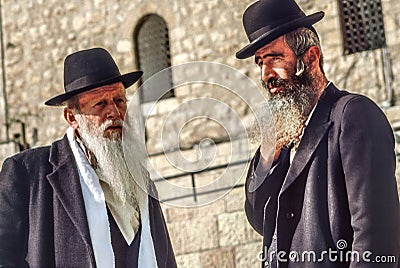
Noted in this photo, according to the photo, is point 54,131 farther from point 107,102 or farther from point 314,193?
point 314,193

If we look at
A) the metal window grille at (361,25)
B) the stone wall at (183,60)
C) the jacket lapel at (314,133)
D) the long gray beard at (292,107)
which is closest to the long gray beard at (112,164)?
the long gray beard at (292,107)

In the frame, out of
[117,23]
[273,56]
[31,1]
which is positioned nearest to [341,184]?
[273,56]

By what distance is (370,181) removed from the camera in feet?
11.2

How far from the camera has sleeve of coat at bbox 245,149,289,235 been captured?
3.67m

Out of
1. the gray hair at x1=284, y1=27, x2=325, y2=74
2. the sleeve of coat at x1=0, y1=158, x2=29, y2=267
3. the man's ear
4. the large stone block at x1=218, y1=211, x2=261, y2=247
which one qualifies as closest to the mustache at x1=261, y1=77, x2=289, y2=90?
the gray hair at x1=284, y1=27, x2=325, y2=74

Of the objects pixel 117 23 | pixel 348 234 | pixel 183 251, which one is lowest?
pixel 183 251

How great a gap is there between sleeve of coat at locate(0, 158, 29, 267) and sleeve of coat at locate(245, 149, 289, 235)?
37.8 inches

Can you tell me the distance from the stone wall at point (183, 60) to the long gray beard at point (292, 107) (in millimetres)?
3555

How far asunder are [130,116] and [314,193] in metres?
1.06

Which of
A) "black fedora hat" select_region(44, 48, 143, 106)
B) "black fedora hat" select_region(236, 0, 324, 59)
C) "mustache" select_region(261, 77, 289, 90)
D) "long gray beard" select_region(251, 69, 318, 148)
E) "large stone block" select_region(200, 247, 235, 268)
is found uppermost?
"black fedora hat" select_region(236, 0, 324, 59)

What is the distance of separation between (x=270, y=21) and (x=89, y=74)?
852 mm

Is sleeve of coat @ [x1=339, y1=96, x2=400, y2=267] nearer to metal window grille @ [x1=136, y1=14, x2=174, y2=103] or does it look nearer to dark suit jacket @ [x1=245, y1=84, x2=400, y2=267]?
dark suit jacket @ [x1=245, y1=84, x2=400, y2=267]

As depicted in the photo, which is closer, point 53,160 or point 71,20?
point 53,160

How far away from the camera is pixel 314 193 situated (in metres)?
3.54
